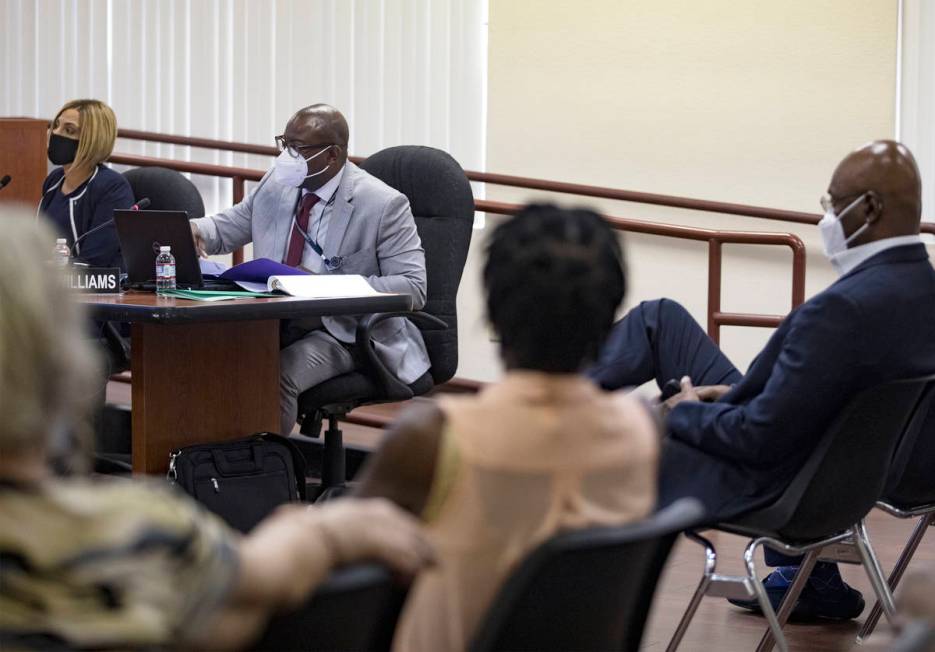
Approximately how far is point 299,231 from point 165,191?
→ 725 mm

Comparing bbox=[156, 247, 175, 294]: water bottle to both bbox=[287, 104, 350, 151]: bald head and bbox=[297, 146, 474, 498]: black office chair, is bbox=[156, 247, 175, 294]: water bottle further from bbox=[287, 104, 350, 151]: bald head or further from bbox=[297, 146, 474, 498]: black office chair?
bbox=[287, 104, 350, 151]: bald head

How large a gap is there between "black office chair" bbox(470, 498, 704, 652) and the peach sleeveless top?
0.04 metres

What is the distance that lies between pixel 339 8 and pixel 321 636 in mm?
5562

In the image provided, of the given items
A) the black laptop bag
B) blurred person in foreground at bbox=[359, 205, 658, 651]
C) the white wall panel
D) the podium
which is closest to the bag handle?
the black laptop bag

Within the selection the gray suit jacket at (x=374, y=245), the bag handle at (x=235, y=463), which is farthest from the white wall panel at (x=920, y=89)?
the bag handle at (x=235, y=463)

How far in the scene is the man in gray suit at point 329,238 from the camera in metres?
3.61

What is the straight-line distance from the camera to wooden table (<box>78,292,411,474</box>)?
3.05m

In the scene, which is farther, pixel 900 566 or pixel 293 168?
pixel 293 168

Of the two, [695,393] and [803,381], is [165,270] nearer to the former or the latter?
[695,393]

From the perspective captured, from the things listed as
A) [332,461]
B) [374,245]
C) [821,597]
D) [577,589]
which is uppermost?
[374,245]

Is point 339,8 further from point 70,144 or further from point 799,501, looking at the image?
point 799,501

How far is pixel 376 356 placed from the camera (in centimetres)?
359

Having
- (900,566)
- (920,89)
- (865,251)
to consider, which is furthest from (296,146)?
(920,89)

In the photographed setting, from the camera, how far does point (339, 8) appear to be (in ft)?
21.0
